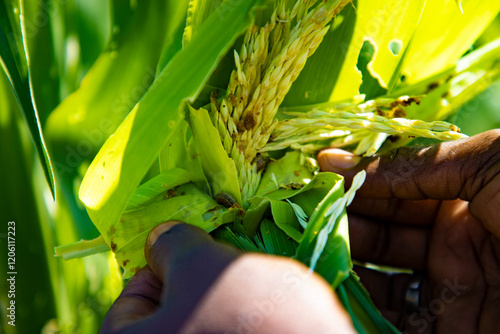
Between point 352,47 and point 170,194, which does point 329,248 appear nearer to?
point 170,194

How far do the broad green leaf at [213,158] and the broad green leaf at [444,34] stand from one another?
49 cm

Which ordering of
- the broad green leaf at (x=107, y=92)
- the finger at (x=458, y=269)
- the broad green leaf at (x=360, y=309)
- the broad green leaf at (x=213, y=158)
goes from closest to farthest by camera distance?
the broad green leaf at (x=360, y=309), the broad green leaf at (x=213, y=158), the broad green leaf at (x=107, y=92), the finger at (x=458, y=269)

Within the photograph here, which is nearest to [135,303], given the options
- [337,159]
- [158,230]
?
[158,230]

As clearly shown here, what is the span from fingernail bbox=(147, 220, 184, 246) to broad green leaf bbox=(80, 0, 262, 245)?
0.07 meters

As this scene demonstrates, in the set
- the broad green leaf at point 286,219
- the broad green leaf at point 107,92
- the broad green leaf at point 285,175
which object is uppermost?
the broad green leaf at point 107,92

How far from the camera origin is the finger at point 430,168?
81 cm

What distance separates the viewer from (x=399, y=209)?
3.58ft

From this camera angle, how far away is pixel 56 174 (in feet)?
2.89

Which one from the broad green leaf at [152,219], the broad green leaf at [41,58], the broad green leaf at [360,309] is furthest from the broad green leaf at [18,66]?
the broad green leaf at [360,309]

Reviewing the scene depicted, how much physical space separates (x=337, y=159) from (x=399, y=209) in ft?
1.05

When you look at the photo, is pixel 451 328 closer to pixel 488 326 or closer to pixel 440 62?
pixel 488 326

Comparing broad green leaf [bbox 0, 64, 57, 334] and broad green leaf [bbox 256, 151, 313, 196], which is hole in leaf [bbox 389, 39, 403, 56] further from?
broad green leaf [bbox 0, 64, 57, 334]

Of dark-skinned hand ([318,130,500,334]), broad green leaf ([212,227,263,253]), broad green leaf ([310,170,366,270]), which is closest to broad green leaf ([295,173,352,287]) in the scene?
broad green leaf ([310,170,366,270])

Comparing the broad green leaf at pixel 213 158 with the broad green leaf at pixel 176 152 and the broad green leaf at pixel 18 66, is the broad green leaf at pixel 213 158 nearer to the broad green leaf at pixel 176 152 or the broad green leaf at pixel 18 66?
the broad green leaf at pixel 176 152
